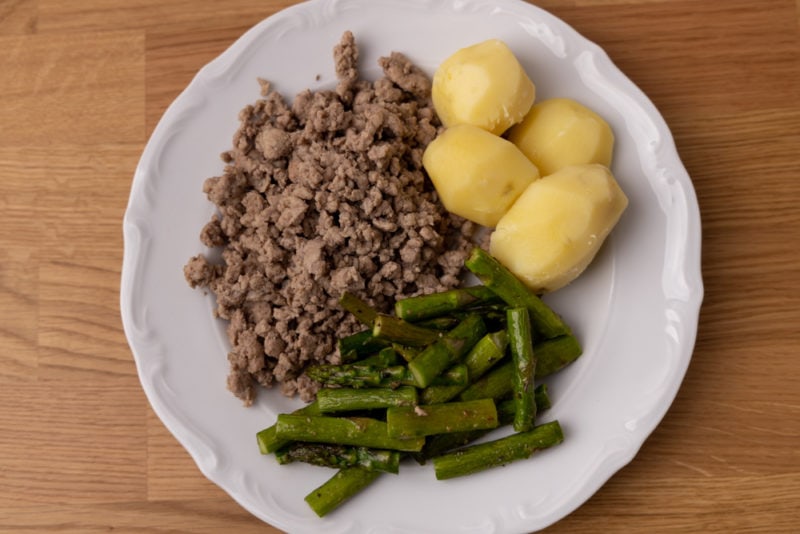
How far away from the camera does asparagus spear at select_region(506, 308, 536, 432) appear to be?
2.45 m

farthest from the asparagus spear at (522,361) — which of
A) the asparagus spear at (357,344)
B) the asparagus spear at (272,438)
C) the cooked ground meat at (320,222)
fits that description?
the asparagus spear at (272,438)

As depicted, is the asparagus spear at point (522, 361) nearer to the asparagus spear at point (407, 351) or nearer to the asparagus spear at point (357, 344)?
the asparagus spear at point (407, 351)

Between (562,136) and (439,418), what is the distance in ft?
3.20

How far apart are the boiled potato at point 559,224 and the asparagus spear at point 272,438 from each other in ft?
2.53

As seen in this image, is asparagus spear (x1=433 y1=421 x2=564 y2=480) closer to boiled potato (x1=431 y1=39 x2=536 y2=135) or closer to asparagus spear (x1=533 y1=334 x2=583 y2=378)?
asparagus spear (x1=533 y1=334 x2=583 y2=378)

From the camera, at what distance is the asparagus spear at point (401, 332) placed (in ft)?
8.03

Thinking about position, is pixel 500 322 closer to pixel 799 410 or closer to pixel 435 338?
pixel 435 338

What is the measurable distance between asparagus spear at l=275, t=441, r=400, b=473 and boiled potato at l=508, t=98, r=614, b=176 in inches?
41.6

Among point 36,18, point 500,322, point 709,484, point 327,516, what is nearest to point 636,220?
point 500,322

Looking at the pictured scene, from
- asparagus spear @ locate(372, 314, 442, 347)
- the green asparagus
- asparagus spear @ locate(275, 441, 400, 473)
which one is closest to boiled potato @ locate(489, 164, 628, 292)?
asparagus spear @ locate(372, 314, 442, 347)

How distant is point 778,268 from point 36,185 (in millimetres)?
2652

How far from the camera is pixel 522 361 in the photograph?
2.45 metres

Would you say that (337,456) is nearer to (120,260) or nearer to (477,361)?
(477,361)

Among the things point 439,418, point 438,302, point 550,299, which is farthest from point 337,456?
point 550,299
